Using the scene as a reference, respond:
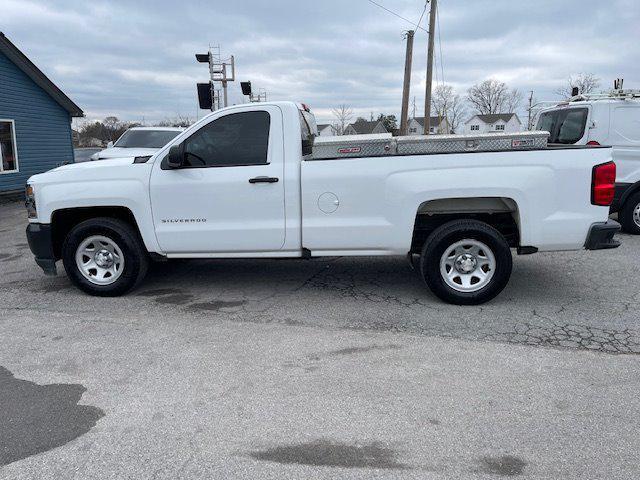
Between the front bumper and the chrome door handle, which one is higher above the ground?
the chrome door handle

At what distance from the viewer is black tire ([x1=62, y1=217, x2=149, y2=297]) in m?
5.62

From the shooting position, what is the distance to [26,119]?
54.3 feet

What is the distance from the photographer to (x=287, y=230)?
17.6ft

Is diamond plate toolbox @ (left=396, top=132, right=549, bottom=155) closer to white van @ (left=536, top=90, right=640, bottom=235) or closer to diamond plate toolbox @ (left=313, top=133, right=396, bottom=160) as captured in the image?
diamond plate toolbox @ (left=313, top=133, right=396, bottom=160)

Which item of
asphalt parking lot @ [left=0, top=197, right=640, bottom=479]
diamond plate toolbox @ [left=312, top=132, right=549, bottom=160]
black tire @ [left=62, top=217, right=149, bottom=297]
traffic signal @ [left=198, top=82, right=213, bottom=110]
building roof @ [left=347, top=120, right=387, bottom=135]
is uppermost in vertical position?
building roof @ [left=347, top=120, right=387, bottom=135]

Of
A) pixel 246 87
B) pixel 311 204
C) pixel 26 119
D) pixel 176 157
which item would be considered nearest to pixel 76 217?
pixel 176 157

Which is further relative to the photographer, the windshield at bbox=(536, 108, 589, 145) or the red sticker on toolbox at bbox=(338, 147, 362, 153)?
the windshield at bbox=(536, 108, 589, 145)

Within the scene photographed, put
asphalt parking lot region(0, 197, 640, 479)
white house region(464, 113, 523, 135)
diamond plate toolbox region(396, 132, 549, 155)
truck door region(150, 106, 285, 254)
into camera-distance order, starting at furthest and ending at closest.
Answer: white house region(464, 113, 523, 135)
truck door region(150, 106, 285, 254)
diamond plate toolbox region(396, 132, 549, 155)
asphalt parking lot region(0, 197, 640, 479)

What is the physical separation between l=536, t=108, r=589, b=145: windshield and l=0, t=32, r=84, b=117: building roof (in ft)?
46.0

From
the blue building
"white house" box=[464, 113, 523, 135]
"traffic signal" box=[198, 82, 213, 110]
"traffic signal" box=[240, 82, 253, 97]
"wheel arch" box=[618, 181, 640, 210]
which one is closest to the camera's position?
"wheel arch" box=[618, 181, 640, 210]

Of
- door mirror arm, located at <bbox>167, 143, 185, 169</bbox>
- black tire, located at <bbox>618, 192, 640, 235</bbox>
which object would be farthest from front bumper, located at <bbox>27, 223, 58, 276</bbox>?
black tire, located at <bbox>618, 192, 640, 235</bbox>

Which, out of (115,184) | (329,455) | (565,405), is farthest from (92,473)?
(115,184)

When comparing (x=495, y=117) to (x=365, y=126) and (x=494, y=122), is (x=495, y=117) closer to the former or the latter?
(x=494, y=122)

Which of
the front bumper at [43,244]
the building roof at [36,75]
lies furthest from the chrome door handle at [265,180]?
the building roof at [36,75]
